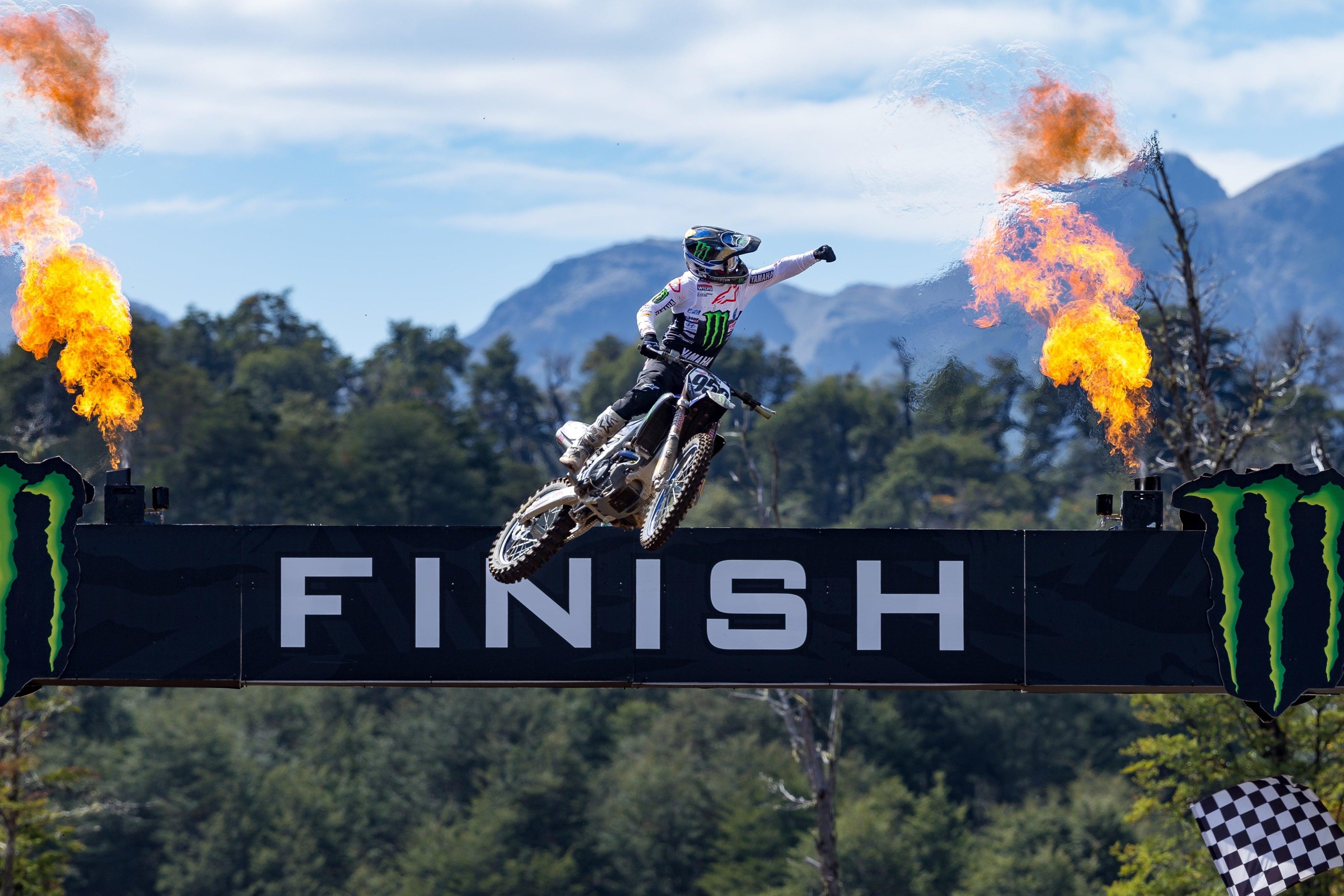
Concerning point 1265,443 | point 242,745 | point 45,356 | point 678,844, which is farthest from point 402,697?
point 45,356

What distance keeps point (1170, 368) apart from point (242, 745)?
64.1m

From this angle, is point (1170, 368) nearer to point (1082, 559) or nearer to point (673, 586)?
point (1082, 559)

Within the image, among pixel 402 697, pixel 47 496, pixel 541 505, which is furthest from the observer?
pixel 402 697

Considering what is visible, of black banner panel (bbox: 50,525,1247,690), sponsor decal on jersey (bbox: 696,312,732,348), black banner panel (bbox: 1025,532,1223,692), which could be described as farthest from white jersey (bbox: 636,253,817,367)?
black banner panel (bbox: 1025,532,1223,692)

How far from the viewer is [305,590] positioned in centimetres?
1822

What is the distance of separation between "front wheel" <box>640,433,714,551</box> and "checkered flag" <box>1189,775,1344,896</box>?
32.2 feet

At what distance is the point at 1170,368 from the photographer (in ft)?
112

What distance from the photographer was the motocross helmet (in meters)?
16.3

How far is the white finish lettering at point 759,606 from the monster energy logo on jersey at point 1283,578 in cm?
458

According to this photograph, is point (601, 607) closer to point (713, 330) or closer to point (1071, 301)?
point (713, 330)

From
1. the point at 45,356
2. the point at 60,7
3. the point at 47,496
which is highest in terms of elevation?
the point at 60,7

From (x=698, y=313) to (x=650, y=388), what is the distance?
0.99m

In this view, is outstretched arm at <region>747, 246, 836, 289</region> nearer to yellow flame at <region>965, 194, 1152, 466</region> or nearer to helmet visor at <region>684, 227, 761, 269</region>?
helmet visor at <region>684, 227, 761, 269</region>

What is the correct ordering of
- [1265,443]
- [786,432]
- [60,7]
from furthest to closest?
[786,432], [1265,443], [60,7]
